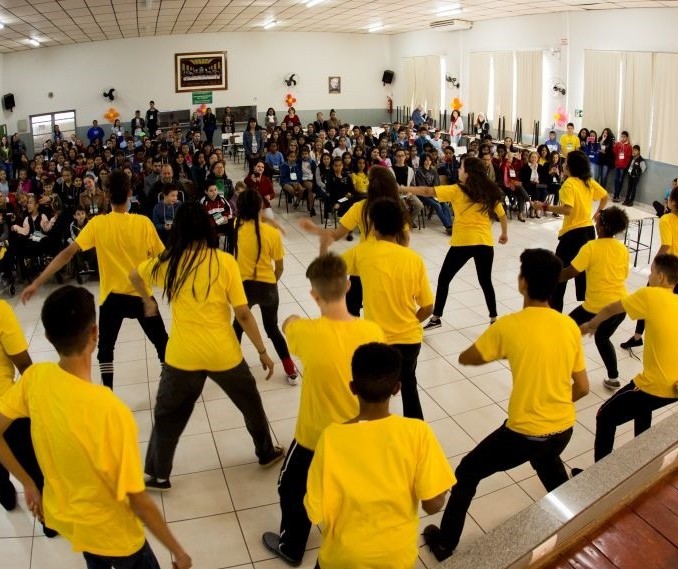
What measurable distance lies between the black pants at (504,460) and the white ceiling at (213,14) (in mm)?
8789

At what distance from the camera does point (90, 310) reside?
2.03 metres

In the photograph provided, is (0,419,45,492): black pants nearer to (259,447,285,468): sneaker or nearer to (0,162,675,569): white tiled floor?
(0,162,675,569): white tiled floor

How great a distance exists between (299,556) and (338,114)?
2024 cm

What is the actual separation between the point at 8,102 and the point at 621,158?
51.9 ft

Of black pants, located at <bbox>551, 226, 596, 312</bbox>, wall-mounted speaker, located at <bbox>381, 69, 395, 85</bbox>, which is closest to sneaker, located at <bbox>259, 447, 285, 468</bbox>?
black pants, located at <bbox>551, 226, 596, 312</bbox>

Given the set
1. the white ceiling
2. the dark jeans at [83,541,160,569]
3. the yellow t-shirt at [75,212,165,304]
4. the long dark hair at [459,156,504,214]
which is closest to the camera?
the dark jeans at [83,541,160,569]

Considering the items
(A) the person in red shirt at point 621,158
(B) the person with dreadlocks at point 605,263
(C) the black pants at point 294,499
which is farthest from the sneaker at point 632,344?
(A) the person in red shirt at point 621,158

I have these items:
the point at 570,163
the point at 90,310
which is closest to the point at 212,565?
the point at 90,310

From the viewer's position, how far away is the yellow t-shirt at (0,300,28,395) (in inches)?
106

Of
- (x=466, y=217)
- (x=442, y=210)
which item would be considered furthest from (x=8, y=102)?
A: (x=466, y=217)

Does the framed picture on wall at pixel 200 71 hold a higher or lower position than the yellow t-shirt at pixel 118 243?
higher

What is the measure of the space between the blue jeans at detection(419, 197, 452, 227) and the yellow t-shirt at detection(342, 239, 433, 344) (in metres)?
6.03

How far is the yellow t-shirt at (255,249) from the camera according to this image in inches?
167

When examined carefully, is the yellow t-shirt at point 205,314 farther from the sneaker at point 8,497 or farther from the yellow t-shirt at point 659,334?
the yellow t-shirt at point 659,334
